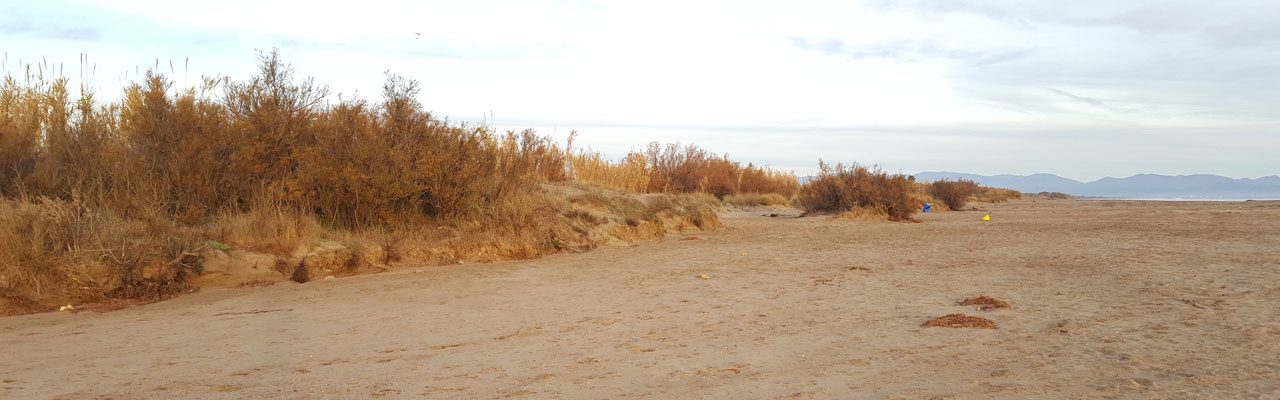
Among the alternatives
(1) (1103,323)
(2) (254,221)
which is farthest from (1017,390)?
(2) (254,221)

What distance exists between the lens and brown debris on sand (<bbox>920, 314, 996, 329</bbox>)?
6824 millimetres

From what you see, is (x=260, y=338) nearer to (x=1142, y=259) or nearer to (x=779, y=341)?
(x=779, y=341)

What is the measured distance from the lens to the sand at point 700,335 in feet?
17.2

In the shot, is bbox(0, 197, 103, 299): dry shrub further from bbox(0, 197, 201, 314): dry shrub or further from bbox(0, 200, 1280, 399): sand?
bbox(0, 200, 1280, 399): sand

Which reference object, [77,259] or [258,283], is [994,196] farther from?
[77,259]

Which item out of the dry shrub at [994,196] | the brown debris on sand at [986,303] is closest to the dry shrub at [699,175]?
the dry shrub at [994,196]

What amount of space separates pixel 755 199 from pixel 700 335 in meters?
26.0

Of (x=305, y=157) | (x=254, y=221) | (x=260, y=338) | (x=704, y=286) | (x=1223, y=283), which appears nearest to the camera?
(x=260, y=338)

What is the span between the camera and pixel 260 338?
7199mm

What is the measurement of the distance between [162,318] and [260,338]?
1.74 metres

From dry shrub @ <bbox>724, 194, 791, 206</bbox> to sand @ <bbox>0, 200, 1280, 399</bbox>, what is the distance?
63.5 feet

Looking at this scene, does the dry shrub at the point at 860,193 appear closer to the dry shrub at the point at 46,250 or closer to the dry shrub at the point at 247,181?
the dry shrub at the point at 247,181

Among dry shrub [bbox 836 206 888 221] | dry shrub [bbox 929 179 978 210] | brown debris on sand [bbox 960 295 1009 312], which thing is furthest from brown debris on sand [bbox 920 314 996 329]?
dry shrub [bbox 929 179 978 210]

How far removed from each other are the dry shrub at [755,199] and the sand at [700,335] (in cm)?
1935
